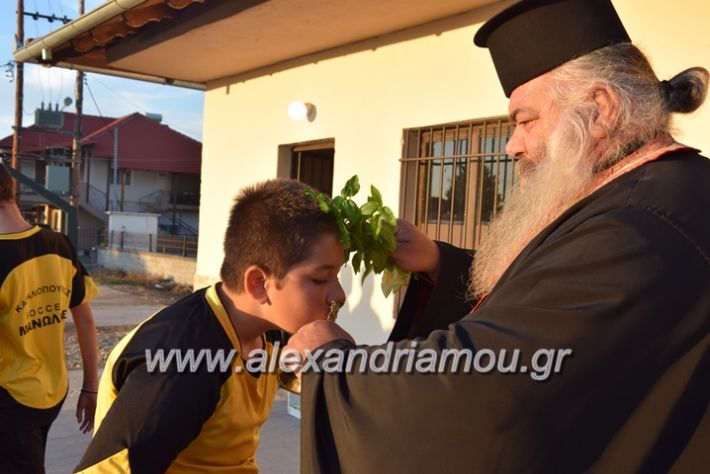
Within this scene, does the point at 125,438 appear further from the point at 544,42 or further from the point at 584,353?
the point at 544,42

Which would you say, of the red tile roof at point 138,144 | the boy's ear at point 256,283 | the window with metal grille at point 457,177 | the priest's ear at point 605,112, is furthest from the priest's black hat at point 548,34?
the red tile roof at point 138,144

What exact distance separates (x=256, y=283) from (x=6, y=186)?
1.94 m

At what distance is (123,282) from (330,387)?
1858 cm

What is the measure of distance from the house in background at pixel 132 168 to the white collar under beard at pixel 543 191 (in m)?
37.1

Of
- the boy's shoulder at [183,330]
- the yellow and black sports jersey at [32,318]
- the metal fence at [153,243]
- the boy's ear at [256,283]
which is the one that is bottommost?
the metal fence at [153,243]

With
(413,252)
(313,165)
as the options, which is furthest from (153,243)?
(413,252)

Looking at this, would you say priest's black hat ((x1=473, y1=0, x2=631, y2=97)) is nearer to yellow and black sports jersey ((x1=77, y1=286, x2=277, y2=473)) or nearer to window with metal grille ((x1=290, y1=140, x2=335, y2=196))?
yellow and black sports jersey ((x1=77, y1=286, x2=277, y2=473))

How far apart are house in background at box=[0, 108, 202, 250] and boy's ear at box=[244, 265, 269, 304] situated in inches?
1449

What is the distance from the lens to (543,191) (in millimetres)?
1884

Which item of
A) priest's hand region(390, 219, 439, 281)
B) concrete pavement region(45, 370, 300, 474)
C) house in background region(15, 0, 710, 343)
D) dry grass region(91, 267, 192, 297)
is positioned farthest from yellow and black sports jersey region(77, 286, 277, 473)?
dry grass region(91, 267, 192, 297)

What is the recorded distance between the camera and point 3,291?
10.9 feet

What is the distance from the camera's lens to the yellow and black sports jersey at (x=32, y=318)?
10.8ft

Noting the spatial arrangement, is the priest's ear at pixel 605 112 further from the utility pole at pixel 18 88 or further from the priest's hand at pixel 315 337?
the utility pole at pixel 18 88

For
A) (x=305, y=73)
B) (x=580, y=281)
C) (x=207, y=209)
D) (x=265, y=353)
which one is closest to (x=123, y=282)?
(x=207, y=209)
